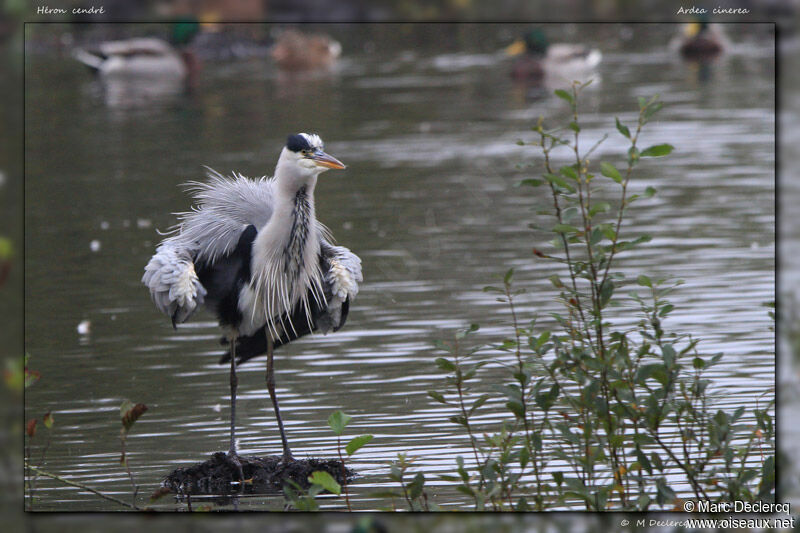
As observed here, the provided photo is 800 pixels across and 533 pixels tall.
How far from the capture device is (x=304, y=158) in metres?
4.80

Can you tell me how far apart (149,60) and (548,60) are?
644cm

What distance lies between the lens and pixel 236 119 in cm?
1582

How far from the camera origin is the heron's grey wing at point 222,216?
518 cm

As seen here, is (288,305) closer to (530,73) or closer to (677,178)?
(677,178)

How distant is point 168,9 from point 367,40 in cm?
902

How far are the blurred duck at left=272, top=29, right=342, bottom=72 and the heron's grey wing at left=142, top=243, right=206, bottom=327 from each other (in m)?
14.9

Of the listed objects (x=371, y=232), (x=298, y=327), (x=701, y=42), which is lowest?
(x=298, y=327)

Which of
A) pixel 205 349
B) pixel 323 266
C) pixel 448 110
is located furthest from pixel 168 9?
pixel 323 266

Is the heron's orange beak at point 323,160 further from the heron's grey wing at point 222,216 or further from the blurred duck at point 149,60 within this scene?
the blurred duck at point 149,60

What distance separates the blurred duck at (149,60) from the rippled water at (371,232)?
0.49 m

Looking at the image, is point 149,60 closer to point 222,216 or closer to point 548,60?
point 548,60

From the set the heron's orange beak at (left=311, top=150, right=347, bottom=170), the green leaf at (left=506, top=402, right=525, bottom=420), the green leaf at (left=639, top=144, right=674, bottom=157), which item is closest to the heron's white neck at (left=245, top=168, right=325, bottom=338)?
the heron's orange beak at (left=311, top=150, right=347, bottom=170)

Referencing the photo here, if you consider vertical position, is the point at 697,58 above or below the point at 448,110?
above

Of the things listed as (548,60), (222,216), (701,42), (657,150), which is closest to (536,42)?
(548,60)
